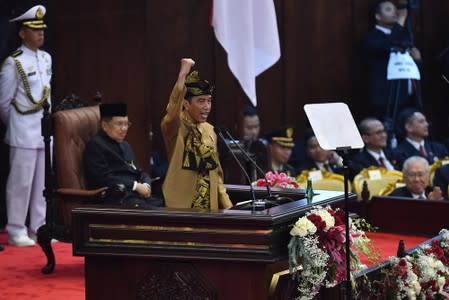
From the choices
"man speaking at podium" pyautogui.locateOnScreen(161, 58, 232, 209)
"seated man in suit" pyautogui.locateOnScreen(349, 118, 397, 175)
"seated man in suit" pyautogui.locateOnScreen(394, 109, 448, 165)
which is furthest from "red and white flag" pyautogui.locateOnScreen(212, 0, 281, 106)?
"seated man in suit" pyautogui.locateOnScreen(394, 109, 448, 165)

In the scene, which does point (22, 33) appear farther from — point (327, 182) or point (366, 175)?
point (366, 175)

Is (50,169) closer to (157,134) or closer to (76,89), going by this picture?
(76,89)

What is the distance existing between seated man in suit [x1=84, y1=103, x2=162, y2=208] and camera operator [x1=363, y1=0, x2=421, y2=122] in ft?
15.8

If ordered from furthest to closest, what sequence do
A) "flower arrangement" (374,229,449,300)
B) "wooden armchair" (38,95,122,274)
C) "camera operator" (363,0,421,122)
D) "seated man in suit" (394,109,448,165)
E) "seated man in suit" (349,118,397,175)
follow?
"camera operator" (363,0,421,122) < "seated man in suit" (394,109,448,165) < "seated man in suit" (349,118,397,175) < "wooden armchair" (38,95,122,274) < "flower arrangement" (374,229,449,300)

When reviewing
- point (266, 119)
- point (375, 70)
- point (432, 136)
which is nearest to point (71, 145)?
point (266, 119)

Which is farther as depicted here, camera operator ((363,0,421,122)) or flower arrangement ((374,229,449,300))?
camera operator ((363,0,421,122))

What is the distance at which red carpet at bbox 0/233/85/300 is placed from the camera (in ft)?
22.6

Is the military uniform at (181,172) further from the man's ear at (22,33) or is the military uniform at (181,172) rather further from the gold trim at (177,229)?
the man's ear at (22,33)

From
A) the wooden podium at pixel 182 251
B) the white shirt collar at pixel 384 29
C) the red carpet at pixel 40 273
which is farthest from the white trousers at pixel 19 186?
the white shirt collar at pixel 384 29

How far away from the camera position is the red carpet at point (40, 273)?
6.90 meters

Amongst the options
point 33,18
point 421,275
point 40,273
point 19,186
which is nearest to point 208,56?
point 33,18

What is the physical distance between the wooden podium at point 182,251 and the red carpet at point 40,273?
1235mm

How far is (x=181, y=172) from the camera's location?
6.41 metres

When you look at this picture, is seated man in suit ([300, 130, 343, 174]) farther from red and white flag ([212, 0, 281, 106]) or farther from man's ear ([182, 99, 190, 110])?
man's ear ([182, 99, 190, 110])
